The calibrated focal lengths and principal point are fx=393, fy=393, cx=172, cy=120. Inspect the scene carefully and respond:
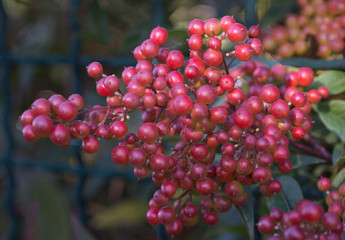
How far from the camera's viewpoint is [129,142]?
1.58 ft

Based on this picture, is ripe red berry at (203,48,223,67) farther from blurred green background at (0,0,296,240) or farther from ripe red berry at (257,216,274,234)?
blurred green background at (0,0,296,240)

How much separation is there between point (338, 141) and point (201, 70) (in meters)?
0.36

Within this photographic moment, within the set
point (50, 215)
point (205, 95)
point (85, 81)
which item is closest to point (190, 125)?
point (205, 95)

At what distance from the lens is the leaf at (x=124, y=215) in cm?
123

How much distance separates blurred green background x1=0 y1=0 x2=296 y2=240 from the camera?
1033 millimetres

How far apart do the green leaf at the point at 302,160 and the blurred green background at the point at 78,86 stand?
0.85 ft

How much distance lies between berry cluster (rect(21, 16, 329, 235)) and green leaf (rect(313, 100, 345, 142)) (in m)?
0.16

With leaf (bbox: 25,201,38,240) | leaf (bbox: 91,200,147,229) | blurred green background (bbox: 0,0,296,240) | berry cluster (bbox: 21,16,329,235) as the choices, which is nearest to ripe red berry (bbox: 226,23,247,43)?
berry cluster (bbox: 21,16,329,235)

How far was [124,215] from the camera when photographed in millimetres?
1230

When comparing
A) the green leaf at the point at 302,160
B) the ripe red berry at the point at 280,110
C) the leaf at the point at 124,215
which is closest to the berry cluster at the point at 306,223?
the ripe red berry at the point at 280,110

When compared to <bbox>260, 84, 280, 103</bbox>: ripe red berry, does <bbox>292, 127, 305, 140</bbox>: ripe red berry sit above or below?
below

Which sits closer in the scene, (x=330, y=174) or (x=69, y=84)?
(x=330, y=174)

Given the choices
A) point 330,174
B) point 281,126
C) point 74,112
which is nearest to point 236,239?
point 330,174

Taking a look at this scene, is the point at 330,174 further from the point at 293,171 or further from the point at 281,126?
the point at 281,126
